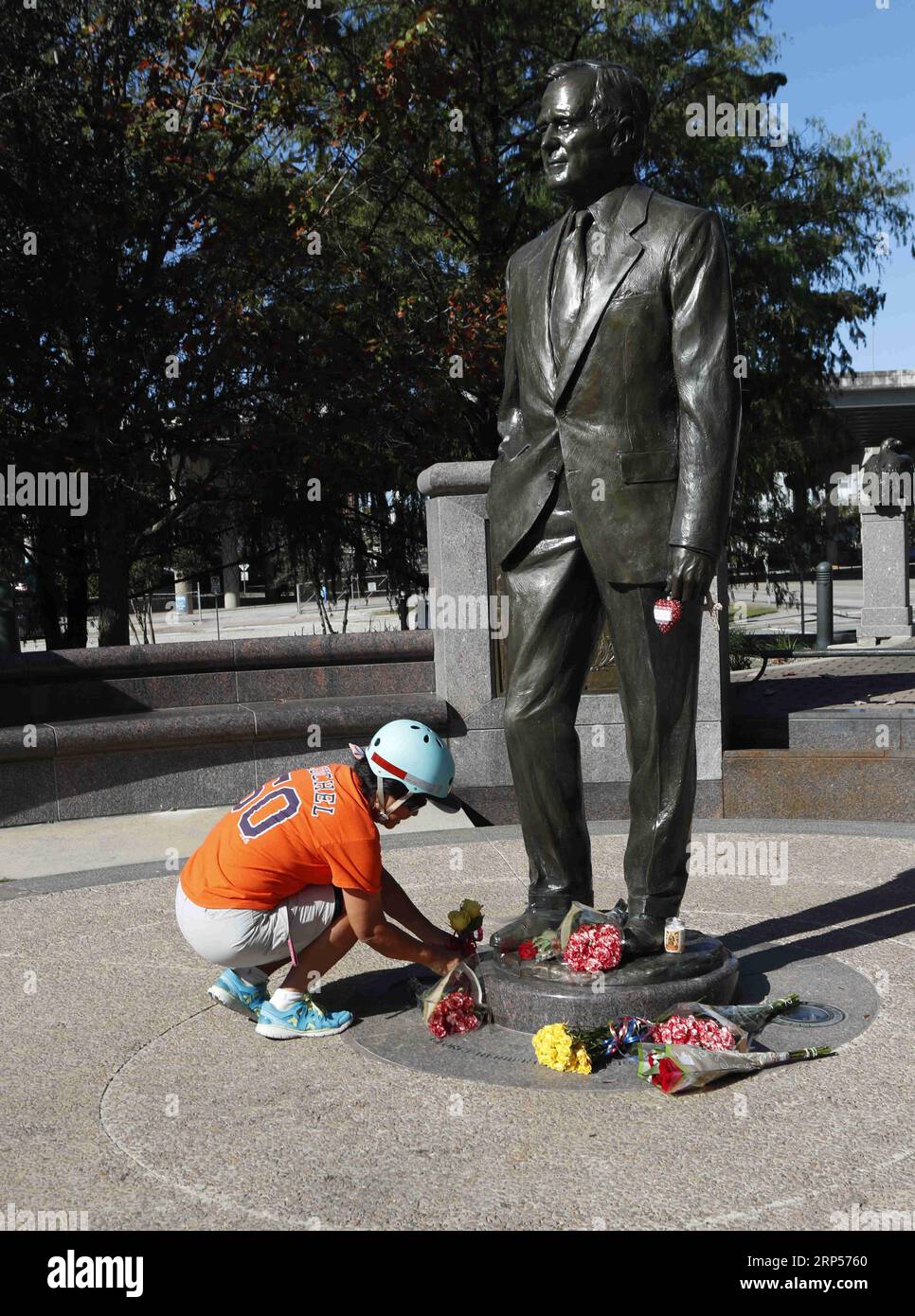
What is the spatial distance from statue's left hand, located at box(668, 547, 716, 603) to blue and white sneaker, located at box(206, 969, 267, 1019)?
177 centimetres

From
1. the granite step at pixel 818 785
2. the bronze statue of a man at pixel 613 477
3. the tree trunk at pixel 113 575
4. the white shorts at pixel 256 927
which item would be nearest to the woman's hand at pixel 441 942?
the bronze statue of a man at pixel 613 477

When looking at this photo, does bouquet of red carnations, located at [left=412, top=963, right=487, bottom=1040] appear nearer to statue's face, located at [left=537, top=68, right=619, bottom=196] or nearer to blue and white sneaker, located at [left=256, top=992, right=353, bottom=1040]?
blue and white sneaker, located at [left=256, top=992, right=353, bottom=1040]

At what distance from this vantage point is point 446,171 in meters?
13.8

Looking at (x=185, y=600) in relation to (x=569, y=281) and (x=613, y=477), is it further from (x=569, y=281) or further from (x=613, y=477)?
(x=613, y=477)

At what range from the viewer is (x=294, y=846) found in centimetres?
397

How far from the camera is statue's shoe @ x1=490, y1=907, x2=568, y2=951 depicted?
4172 mm

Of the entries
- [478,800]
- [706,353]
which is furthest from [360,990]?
[478,800]

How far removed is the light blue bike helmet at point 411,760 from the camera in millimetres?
3887

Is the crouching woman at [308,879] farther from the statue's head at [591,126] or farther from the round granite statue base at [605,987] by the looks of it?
the statue's head at [591,126]

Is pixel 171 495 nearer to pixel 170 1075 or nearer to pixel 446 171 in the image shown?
pixel 446 171

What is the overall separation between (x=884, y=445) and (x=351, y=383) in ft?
47.9

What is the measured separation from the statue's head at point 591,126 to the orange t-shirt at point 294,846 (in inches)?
74.6

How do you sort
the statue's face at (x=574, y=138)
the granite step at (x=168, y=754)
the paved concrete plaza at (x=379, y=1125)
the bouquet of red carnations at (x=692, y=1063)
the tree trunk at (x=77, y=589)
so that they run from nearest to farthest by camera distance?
the paved concrete plaza at (x=379, y=1125)
the bouquet of red carnations at (x=692, y=1063)
the statue's face at (x=574, y=138)
the granite step at (x=168, y=754)
the tree trunk at (x=77, y=589)
